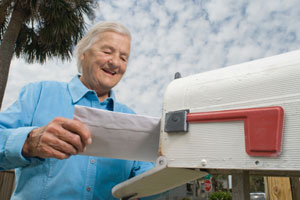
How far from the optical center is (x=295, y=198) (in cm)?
254

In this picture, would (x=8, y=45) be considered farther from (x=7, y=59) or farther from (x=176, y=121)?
(x=176, y=121)

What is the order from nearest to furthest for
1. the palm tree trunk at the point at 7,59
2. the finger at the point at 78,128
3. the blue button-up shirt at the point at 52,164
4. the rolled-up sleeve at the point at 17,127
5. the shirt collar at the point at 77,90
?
1. the finger at the point at 78,128
2. the rolled-up sleeve at the point at 17,127
3. the blue button-up shirt at the point at 52,164
4. the shirt collar at the point at 77,90
5. the palm tree trunk at the point at 7,59

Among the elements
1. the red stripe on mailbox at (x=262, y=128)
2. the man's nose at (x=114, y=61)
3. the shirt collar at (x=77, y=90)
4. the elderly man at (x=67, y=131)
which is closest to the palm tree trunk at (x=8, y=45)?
the elderly man at (x=67, y=131)

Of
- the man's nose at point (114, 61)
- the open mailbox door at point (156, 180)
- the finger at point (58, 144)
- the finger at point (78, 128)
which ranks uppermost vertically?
the man's nose at point (114, 61)

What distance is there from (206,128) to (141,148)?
1.02 ft

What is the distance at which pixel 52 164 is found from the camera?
116 cm

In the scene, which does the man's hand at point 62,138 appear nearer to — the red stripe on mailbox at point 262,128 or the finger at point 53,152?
the finger at point 53,152

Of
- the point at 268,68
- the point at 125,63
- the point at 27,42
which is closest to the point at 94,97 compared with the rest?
the point at 125,63

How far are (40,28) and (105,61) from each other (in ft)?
18.6

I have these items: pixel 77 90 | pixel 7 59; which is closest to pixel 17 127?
pixel 77 90

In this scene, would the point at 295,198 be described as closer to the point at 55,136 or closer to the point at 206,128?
the point at 206,128

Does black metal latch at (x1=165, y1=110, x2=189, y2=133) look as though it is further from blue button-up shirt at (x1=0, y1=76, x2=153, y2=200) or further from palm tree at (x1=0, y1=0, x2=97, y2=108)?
palm tree at (x1=0, y1=0, x2=97, y2=108)

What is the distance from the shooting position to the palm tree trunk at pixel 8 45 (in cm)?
475

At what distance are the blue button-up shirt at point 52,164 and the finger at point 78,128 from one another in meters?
0.29
